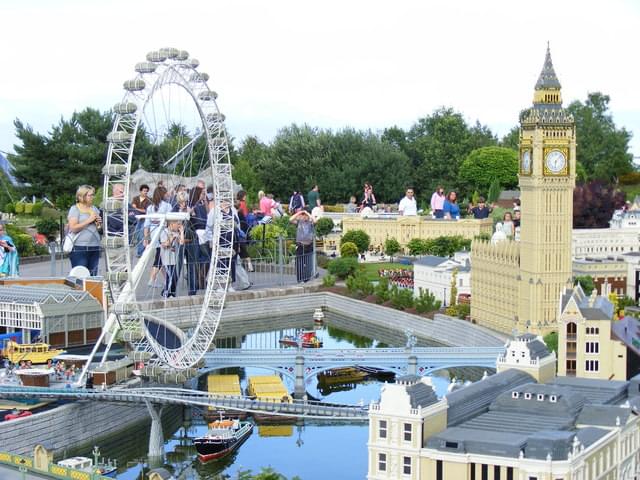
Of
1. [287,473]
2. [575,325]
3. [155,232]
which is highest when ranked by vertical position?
[155,232]

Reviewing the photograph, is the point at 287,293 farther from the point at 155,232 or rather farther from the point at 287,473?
the point at 287,473

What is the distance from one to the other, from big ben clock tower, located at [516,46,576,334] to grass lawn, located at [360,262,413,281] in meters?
25.3

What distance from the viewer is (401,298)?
91312mm

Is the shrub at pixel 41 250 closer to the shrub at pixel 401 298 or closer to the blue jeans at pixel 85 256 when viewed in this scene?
the blue jeans at pixel 85 256

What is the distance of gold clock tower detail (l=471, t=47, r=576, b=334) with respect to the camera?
77062 millimetres

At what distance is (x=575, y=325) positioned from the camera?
62.1m

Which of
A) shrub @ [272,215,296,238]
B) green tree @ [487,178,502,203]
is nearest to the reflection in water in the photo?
shrub @ [272,215,296,238]

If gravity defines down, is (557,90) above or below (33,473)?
above

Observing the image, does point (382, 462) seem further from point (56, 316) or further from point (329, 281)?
point (329, 281)

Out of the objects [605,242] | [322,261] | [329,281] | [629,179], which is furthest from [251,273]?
[629,179]

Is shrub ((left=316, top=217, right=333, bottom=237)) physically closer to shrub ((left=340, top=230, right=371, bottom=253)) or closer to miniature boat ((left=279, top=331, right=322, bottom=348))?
shrub ((left=340, top=230, right=371, bottom=253))

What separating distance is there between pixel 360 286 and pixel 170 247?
23095 mm

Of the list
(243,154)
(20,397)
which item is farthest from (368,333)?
(243,154)

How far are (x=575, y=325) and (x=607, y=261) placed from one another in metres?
27.3
